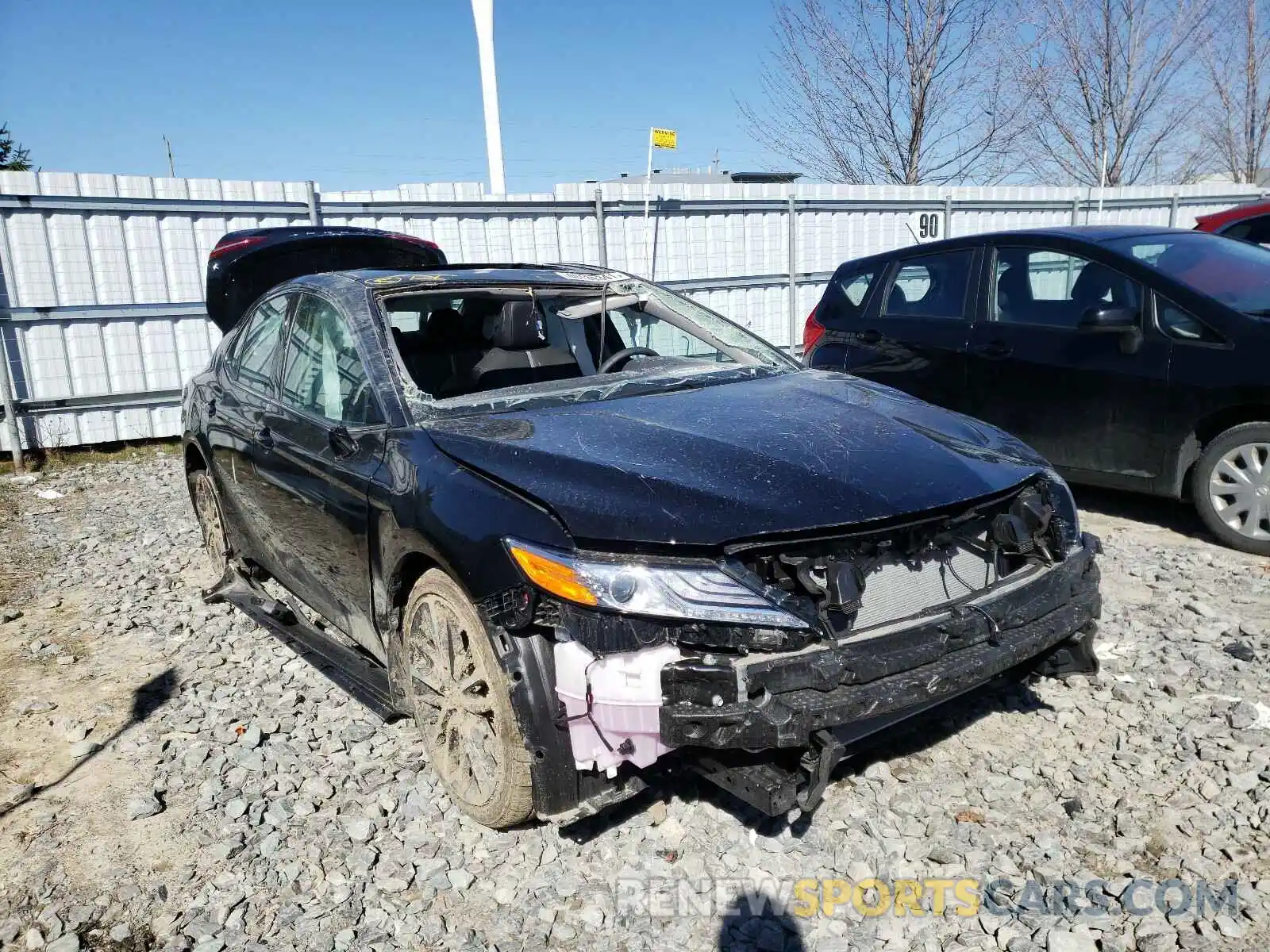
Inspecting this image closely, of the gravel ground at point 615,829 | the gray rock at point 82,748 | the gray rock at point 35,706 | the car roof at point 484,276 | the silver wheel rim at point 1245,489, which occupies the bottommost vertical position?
the gray rock at point 35,706

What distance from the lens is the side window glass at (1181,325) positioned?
4.76 meters

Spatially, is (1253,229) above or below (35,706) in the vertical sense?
above

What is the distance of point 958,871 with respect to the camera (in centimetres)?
249

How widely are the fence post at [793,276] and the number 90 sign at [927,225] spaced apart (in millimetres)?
2349

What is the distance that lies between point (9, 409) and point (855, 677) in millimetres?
8447

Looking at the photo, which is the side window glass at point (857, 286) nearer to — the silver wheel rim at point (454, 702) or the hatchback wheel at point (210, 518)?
the hatchback wheel at point (210, 518)

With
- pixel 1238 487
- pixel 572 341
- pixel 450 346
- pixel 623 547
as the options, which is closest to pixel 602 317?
pixel 572 341

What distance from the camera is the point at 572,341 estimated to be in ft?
12.9

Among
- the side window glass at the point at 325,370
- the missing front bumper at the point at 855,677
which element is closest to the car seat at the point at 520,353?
the side window glass at the point at 325,370

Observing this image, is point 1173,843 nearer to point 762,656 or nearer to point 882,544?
point 882,544

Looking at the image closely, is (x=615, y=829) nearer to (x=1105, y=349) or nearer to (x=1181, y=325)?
(x=1105, y=349)

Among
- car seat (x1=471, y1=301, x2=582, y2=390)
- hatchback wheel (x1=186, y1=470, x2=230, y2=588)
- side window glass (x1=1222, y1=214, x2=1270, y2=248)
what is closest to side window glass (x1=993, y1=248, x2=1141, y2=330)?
car seat (x1=471, y1=301, x2=582, y2=390)

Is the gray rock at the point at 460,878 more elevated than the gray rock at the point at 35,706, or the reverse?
the gray rock at the point at 460,878

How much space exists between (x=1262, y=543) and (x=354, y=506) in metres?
4.35
